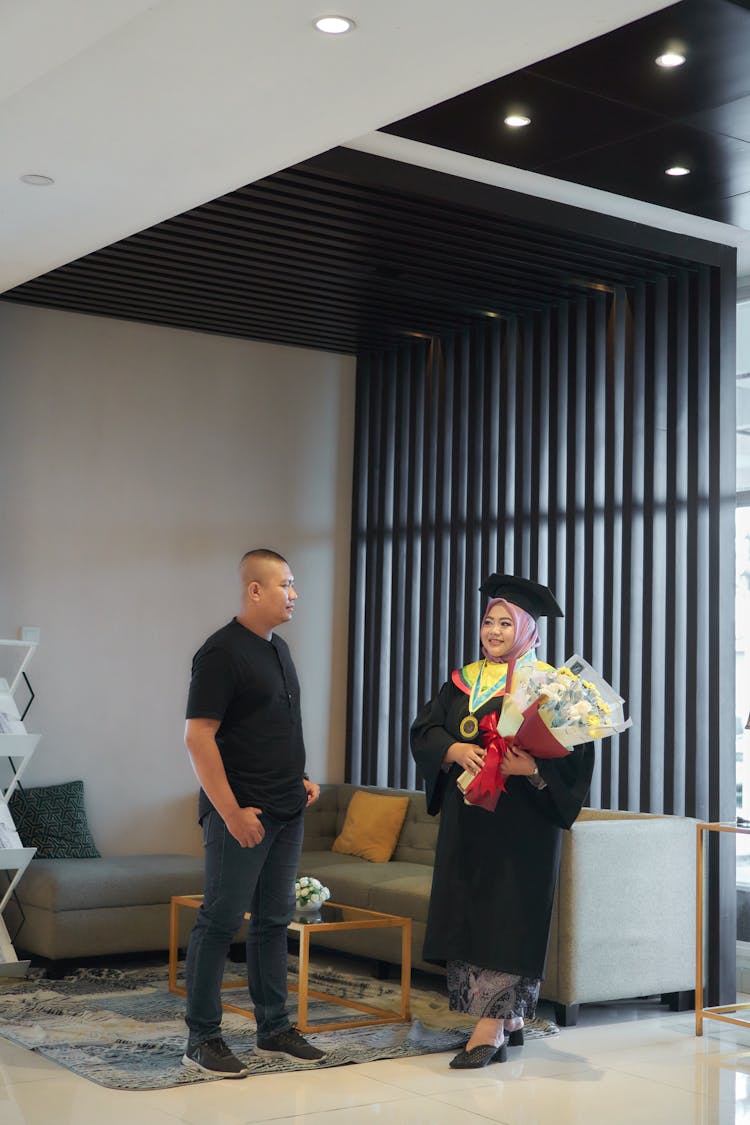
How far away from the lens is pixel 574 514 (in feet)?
22.3

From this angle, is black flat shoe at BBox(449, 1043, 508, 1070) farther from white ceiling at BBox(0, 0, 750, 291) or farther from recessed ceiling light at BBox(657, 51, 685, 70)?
recessed ceiling light at BBox(657, 51, 685, 70)

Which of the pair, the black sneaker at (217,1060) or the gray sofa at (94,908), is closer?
the black sneaker at (217,1060)

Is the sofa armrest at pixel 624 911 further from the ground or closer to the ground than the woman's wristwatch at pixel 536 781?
closer to the ground

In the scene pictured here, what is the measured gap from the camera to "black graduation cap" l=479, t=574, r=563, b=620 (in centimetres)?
496

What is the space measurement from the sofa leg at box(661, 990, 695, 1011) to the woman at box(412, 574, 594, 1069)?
51.3 inches

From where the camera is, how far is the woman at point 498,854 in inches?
188

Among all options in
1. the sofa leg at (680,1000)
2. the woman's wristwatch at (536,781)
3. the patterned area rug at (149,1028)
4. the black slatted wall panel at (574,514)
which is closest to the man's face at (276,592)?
the woman's wristwatch at (536,781)

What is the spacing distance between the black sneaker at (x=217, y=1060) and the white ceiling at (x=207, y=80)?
2.89 m

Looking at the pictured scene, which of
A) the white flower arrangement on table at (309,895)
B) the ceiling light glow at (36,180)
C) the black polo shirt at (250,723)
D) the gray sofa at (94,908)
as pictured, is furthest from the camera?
the gray sofa at (94,908)

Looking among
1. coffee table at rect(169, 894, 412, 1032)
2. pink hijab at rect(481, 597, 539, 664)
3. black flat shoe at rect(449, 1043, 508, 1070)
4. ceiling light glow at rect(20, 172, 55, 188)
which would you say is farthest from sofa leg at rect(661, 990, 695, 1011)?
ceiling light glow at rect(20, 172, 55, 188)

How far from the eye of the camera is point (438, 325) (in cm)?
752

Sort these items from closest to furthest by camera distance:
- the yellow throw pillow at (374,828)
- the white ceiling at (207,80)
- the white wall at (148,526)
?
the white ceiling at (207,80) < the yellow throw pillow at (374,828) < the white wall at (148,526)

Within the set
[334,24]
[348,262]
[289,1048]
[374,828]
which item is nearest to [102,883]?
[374,828]

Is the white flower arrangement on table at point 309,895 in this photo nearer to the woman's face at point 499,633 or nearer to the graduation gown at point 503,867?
the graduation gown at point 503,867
